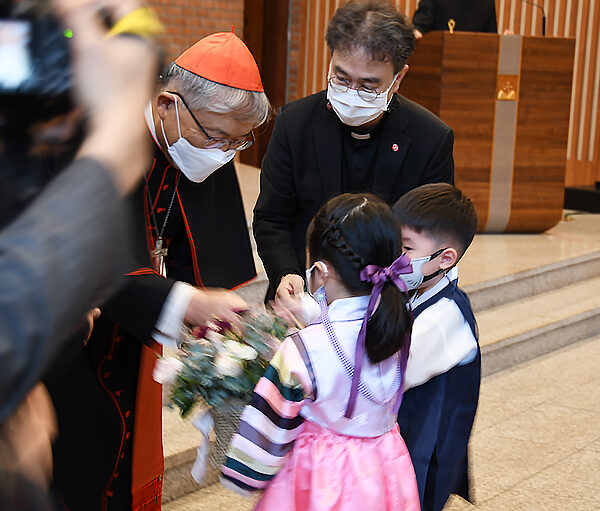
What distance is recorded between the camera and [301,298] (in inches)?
85.7

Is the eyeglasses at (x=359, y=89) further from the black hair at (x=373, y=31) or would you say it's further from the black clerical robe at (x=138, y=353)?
the black clerical robe at (x=138, y=353)

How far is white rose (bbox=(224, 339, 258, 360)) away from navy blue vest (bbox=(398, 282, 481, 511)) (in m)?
0.59

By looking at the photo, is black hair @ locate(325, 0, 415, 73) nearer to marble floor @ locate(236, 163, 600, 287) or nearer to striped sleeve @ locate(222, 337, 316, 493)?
striped sleeve @ locate(222, 337, 316, 493)

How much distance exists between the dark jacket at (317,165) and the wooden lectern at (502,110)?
4171mm

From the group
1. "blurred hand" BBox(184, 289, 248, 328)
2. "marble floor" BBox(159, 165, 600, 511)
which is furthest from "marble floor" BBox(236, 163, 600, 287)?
"blurred hand" BBox(184, 289, 248, 328)

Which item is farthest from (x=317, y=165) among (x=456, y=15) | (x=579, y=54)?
(x=579, y=54)

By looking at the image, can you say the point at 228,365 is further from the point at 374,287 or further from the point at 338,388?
the point at 374,287

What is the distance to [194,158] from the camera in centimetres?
214

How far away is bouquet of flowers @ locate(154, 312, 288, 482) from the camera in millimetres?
1773

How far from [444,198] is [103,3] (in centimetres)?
166

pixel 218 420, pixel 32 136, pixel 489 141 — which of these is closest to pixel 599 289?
pixel 489 141

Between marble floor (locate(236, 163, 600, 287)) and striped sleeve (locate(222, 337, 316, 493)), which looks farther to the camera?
marble floor (locate(236, 163, 600, 287))

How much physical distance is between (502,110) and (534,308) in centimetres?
200

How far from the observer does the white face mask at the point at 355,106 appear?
252cm
